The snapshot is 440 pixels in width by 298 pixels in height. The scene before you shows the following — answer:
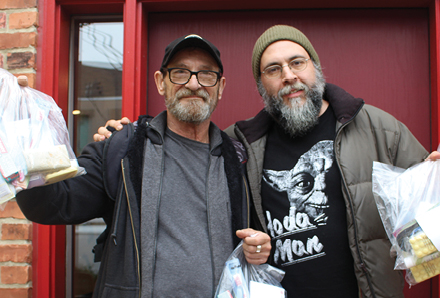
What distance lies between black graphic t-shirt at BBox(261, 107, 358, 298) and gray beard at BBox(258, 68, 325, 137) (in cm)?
10

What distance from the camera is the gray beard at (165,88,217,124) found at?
5.27ft

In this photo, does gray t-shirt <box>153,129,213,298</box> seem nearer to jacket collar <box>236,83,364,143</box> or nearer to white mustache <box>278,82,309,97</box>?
jacket collar <box>236,83,364,143</box>

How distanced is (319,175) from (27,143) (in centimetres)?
129

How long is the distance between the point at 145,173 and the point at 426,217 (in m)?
1.16

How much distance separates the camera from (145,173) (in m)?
1.46

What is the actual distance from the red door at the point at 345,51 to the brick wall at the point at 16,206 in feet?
2.51

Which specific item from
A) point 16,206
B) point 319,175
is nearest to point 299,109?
point 319,175

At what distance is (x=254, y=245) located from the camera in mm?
1350

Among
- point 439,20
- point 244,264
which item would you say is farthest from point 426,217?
point 439,20

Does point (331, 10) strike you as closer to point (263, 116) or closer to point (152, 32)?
point (263, 116)

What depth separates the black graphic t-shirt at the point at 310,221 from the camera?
1.50 meters

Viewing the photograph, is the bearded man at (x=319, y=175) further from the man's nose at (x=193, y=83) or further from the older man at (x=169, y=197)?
the man's nose at (x=193, y=83)

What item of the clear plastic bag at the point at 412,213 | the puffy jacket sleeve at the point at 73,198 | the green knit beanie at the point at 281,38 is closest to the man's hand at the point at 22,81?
the puffy jacket sleeve at the point at 73,198

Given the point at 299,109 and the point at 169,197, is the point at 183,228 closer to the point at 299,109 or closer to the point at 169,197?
the point at 169,197
